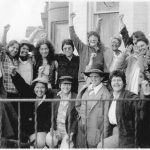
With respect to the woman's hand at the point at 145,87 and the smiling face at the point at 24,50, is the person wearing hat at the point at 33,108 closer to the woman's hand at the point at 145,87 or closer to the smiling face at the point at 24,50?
the smiling face at the point at 24,50

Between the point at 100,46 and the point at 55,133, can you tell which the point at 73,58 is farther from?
the point at 55,133

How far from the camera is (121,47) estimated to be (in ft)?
24.8

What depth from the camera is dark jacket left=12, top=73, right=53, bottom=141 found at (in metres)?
6.28

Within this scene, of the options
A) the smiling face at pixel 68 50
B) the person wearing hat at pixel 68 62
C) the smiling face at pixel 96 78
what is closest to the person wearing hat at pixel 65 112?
the smiling face at pixel 96 78

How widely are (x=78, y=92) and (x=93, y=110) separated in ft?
2.14

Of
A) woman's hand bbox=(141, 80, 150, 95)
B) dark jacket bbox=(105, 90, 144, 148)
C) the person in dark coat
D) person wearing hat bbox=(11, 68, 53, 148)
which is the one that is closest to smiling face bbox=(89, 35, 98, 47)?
person wearing hat bbox=(11, 68, 53, 148)

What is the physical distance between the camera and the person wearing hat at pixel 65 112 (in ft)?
20.2

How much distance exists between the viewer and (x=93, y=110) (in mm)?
6008

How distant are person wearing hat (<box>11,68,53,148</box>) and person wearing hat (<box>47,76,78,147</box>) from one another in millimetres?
113

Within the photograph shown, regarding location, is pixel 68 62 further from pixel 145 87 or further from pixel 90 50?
pixel 145 87

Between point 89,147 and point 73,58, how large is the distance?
1503mm

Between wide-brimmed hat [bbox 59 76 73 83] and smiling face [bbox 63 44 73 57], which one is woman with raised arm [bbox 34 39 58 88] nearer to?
smiling face [bbox 63 44 73 57]

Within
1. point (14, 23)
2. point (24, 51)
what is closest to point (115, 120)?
point (24, 51)

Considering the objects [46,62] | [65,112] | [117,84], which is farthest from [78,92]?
[117,84]
